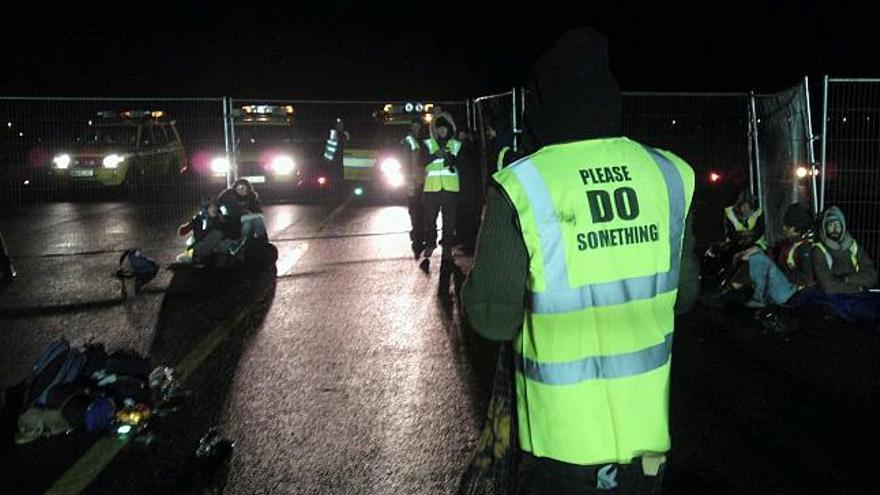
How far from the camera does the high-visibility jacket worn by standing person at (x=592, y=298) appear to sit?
2266mm

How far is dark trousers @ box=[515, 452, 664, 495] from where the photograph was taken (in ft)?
7.66

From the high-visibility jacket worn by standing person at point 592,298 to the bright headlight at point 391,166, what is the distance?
1666 cm

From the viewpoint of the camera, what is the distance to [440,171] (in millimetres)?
10586

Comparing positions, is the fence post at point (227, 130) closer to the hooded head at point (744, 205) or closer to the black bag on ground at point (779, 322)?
the hooded head at point (744, 205)

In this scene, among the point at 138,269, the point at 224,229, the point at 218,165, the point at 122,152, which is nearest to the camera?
the point at 138,269

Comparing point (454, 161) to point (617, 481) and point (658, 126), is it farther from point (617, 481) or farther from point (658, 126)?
point (617, 481)

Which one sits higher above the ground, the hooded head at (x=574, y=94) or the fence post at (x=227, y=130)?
the fence post at (x=227, y=130)

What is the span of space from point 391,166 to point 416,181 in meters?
7.81

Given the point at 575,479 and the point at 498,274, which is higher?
the point at 498,274

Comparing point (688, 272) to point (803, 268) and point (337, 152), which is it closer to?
point (803, 268)

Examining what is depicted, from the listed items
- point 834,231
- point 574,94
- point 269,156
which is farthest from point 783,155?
point 269,156

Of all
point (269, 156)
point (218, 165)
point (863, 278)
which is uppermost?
point (269, 156)

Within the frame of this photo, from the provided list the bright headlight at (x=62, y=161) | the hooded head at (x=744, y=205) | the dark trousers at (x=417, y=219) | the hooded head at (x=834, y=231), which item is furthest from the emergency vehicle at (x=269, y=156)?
the hooded head at (x=834, y=231)

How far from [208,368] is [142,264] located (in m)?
4.27
